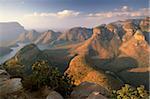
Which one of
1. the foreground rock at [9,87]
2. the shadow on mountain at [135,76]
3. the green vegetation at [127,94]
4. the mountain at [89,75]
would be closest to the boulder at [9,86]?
the foreground rock at [9,87]

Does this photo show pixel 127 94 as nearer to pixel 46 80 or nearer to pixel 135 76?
pixel 46 80

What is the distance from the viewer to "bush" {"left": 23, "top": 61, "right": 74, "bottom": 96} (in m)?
16.3

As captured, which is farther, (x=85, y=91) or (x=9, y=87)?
(x=85, y=91)

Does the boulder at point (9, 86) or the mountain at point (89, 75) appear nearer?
the boulder at point (9, 86)

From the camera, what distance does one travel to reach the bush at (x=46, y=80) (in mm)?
16266

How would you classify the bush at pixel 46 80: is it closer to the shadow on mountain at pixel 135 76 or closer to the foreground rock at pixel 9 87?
the foreground rock at pixel 9 87

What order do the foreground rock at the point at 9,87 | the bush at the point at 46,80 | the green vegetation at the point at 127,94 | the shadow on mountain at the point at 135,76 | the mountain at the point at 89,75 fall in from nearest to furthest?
the foreground rock at the point at 9,87 < the bush at the point at 46,80 < the green vegetation at the point at 127,94 < the mountain at the point at 89,75 < the shadow on mountain at the point at 135,76

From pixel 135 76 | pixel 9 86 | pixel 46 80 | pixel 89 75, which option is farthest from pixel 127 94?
pixel 135 76

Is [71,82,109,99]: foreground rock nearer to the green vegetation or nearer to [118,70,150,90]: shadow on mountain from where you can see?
the green vegetation

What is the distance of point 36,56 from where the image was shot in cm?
16038

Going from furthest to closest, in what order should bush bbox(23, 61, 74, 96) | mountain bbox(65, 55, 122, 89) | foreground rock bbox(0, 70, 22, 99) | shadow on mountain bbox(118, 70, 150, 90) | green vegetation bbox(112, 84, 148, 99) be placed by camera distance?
1. shadow on mountain bbox(118, 70, 150, 90)
2. mountain bbox(65, 55, 122, 89)
3. green vegetation bbox(112, 84, 148, 99)
4. bush bbox(23, 61, 74, 96)
5. foreground rock bbox(0, 70, 22, 99)

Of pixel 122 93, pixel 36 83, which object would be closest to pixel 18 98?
pixel 36 83

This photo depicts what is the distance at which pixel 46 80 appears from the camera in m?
16.7

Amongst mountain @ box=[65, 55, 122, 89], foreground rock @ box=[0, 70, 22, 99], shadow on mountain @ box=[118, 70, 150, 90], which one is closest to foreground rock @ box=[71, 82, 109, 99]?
foreground rock @ box=[0, 70, 22, 99]
